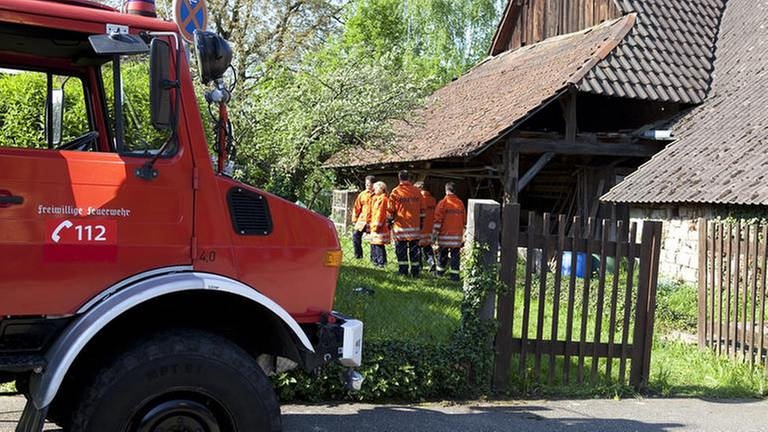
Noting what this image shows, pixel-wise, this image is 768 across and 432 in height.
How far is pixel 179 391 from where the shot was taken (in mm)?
3857

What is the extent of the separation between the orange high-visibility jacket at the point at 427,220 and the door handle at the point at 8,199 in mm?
10779

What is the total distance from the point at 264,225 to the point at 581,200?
45.7ft

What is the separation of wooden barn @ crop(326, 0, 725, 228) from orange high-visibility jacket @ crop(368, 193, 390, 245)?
91 centimetres

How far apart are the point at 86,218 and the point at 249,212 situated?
0.87 m

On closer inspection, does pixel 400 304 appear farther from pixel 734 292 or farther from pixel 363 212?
pixel 363 212

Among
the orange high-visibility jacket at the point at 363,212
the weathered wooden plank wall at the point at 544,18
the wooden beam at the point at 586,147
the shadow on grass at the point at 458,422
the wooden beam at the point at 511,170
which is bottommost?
the shadow on grass at the point at 458,422

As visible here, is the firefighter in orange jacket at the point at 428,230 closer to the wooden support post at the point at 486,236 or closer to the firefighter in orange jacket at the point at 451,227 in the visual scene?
the firefighter in orange jacket at the point at 451,227

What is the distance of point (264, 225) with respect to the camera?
427 cm

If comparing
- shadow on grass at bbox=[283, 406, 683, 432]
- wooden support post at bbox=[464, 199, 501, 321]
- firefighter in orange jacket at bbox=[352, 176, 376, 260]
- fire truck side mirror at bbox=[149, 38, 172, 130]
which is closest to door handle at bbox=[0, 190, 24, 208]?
fire truck side mirror at bbox=[149, 38, 172, 130]

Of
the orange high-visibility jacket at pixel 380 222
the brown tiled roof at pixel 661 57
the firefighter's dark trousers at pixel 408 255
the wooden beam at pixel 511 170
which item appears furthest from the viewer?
the wooden beam at pixel 511 170

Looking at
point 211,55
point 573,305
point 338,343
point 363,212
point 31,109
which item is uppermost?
point 211,55

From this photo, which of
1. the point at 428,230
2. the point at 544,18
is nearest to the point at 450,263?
the point at 428,230

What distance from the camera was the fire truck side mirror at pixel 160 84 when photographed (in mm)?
3676

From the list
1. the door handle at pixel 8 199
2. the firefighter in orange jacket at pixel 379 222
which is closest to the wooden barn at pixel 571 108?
the firefighter in orange jacket at pixel 379 222
